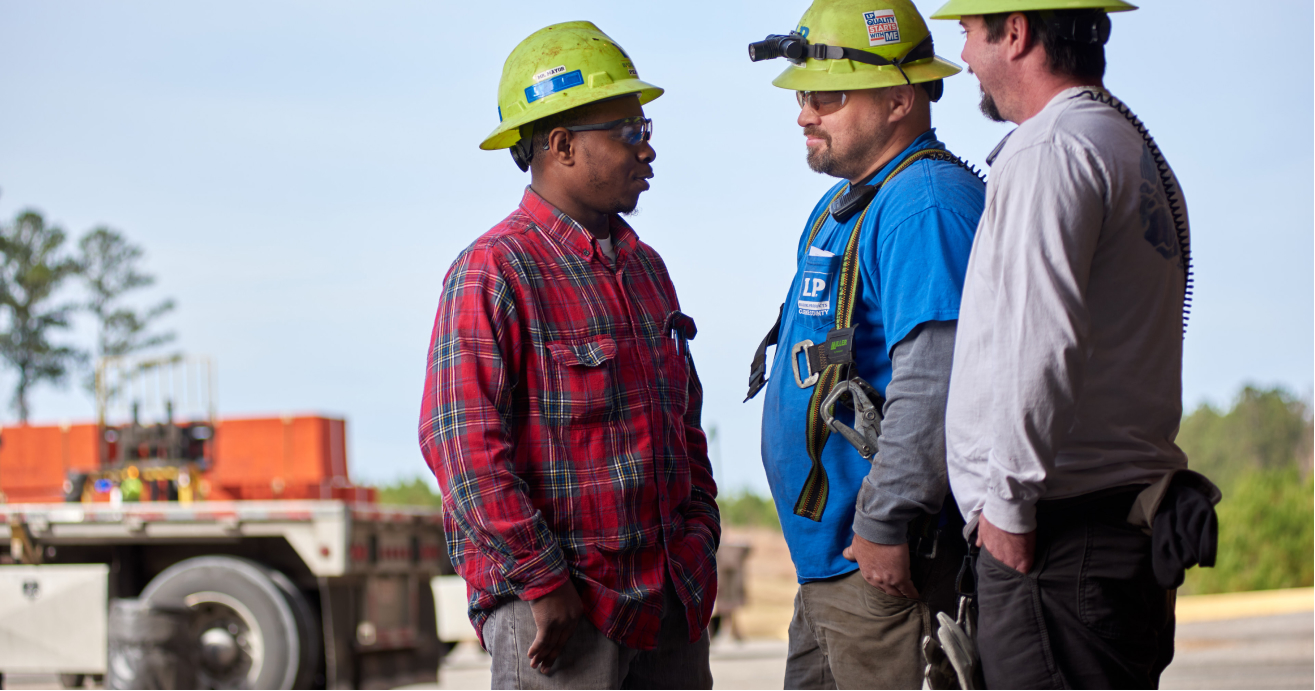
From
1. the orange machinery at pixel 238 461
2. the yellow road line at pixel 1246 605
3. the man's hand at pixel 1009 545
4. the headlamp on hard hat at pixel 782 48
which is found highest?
the headlamp on hard hat at pixel 782 48

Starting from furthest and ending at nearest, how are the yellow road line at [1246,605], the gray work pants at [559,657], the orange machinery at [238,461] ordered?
the yellow road line at [1246,605] < the orange machinery at [238,461] < the gray work pants at [559,657]

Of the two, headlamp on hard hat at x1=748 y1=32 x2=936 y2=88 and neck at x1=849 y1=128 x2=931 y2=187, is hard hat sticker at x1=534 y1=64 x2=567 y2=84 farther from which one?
neck at x1=849 y1=128 x2=931 y2=187

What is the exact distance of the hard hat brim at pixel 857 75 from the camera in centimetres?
318

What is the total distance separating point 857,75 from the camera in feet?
10.5

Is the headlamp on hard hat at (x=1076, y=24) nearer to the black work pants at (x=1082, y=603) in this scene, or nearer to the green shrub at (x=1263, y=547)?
the black work pants at (x=1082, y=603)

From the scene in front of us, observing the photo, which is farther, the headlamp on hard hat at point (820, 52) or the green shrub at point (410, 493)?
the green shrub at point (410, 493)

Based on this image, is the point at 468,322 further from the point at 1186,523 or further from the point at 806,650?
the point at 1186,523

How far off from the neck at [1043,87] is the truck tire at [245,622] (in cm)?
718

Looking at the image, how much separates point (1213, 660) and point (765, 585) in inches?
627

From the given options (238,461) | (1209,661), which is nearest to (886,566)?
(1209,661)

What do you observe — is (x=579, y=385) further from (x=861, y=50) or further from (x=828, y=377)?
(x=861, y=50)

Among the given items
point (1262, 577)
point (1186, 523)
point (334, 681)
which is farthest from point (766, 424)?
point (1262, 577)

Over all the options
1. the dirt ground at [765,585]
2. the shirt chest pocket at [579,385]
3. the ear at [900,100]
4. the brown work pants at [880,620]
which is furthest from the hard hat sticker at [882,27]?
the dirt ground at [765,585]

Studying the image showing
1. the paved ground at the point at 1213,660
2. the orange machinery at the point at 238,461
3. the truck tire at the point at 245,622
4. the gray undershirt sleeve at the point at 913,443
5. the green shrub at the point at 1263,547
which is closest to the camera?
the gray undershirt sleeve at the point at 913,443
